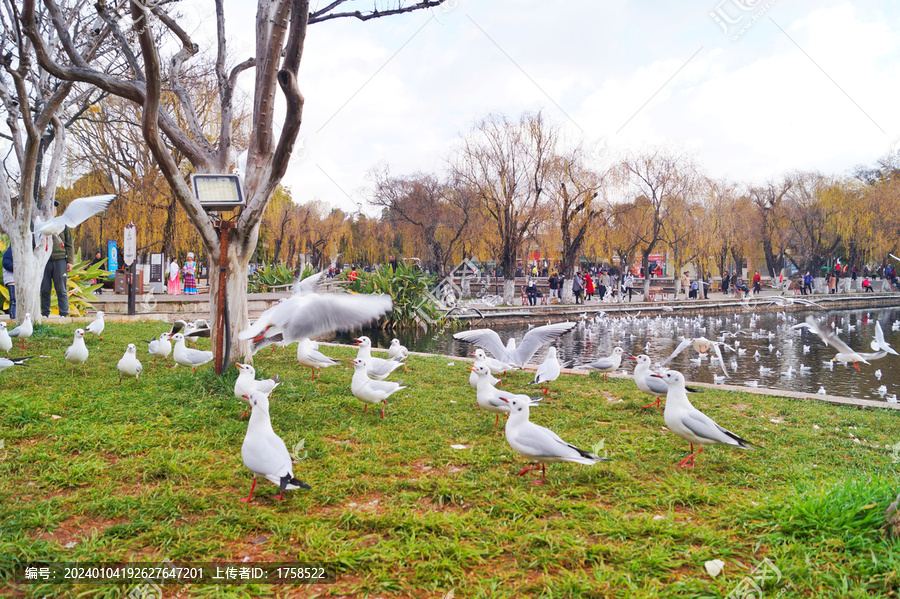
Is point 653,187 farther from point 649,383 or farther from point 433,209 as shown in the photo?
point 649,383

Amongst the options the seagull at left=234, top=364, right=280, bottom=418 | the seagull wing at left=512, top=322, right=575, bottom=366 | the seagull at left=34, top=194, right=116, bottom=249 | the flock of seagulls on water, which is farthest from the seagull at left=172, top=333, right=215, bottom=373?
the seagull wing at left=512, top=322, right=575, bottom=366

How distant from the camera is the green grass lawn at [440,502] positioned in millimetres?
2180

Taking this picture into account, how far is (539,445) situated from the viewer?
3119 millimetres

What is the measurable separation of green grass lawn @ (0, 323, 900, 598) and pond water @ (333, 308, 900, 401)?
477cm

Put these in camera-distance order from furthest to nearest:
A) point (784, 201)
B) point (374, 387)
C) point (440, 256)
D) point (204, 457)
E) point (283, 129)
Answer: point (784, 201), point (440, 256), point (283, 129), point (374, 387), point (204, 457)

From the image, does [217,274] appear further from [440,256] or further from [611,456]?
[440,256]

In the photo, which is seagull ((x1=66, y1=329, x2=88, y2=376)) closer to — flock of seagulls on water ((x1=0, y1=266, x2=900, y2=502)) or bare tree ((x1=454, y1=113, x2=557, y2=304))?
flock of seagulls on water ((x1=0, y1=266, x2=900, y2=502))

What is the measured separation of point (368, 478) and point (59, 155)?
8819mm

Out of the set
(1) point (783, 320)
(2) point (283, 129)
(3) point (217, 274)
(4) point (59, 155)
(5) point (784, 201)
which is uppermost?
(5) point (784, 201)

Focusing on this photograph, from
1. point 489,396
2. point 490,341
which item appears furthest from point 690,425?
point 490,341

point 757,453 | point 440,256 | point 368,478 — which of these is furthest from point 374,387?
point 440,256

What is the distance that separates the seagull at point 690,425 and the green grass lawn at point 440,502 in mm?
194

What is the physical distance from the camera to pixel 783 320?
2000 centimetres

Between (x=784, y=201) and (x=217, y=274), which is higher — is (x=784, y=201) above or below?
above
